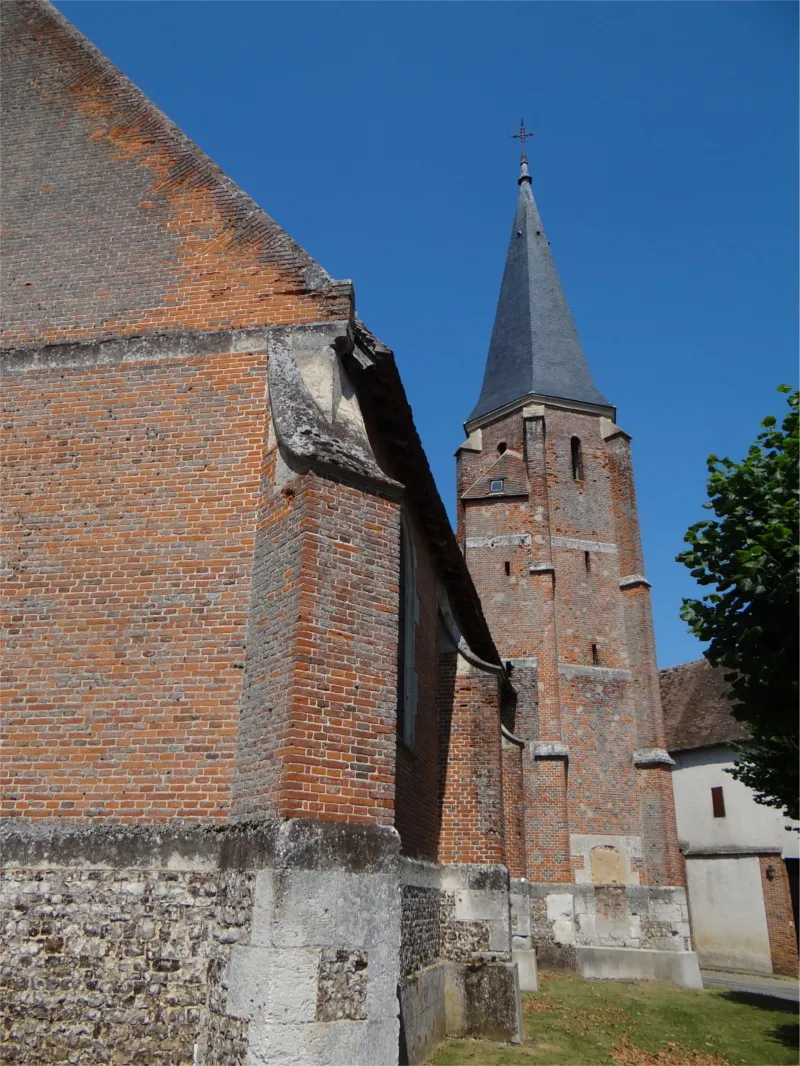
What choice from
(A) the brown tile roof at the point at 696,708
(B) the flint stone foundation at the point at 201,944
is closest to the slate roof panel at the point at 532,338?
(A) the brown tile roof at the point at 696,708

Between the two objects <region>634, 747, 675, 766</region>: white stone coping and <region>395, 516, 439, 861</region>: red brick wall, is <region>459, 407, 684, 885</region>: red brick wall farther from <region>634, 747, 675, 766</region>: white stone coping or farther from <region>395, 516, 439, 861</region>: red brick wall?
<region>395, 516, 439, 861</region>: red brick wall

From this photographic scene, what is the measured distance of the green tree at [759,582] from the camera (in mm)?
8781

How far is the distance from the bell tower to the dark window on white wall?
922 centimetres

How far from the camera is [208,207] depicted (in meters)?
8.29

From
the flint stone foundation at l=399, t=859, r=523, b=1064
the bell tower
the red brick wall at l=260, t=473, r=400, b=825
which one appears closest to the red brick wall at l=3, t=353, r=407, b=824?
the red brick wall at l=260, t=473, r=400, b=825

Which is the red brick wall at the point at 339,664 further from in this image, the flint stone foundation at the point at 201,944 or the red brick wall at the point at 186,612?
the flint stone foundation at the point at 201,944

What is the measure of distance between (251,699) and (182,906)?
4.86 ft

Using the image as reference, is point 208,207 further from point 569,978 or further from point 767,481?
point 569,978

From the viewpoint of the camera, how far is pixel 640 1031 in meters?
11.7

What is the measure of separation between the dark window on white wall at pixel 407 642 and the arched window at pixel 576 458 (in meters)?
15.9

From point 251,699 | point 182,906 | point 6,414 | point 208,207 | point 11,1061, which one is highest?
point 208,207

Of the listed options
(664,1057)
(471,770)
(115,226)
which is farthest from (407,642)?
(664,1057)

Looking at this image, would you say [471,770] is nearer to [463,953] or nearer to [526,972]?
[463,953]

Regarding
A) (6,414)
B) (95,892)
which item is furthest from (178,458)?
(95,892)
